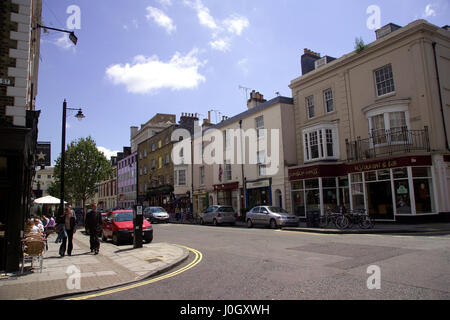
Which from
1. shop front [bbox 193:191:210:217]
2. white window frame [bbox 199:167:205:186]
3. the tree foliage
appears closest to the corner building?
shop front [bbox 193:191:210:217]

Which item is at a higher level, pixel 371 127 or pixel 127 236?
pixel 371 127

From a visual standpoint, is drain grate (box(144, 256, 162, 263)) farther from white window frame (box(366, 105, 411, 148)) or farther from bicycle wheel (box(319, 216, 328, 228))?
white window frame (box(366, 105, 411, 148))

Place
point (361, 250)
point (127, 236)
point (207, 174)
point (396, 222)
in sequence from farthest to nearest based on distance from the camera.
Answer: point (207, 174) < point (396, 222) < point (127, 236) < point (361, 250)

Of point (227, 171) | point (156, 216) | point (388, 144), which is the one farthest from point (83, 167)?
point (388, 144)

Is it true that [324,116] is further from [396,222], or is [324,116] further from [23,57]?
[23,57]

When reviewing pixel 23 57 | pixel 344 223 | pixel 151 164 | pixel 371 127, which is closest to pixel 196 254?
pixel 23 57

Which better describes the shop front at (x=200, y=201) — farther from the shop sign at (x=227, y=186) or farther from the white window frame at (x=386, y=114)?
the white window frame at (x=386, y=114)

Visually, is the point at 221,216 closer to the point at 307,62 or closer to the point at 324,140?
the point at 324,140

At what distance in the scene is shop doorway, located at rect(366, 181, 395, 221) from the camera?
61.1 feet

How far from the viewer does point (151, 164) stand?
50.2 meters

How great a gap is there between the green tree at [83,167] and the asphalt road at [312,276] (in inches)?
1294

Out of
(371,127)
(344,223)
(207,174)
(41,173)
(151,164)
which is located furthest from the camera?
(41,173)

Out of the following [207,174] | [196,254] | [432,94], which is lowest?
[196,254]

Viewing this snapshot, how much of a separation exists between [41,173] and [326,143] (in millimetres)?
90375
